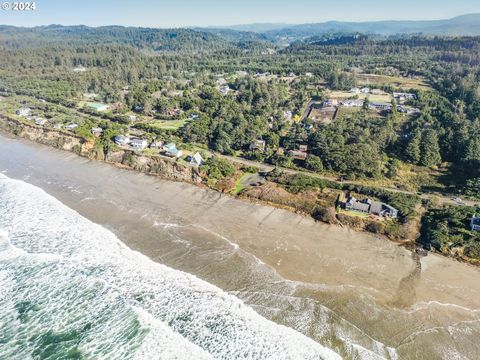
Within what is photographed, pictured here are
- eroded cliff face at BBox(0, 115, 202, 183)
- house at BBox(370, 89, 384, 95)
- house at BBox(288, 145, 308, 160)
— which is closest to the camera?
eroded cliff face at BBox(0, 115, 202, 183)

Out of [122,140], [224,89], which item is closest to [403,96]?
[224,89]

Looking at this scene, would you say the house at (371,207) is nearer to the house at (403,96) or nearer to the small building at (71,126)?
the small building at (71,126)

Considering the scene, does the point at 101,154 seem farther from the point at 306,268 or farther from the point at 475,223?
the point at 475,223

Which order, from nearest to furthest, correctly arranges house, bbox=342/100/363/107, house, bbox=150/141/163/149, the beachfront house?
house, bbox=150/141/163/149
house, bbox=342/100/363/107
the beachfront house

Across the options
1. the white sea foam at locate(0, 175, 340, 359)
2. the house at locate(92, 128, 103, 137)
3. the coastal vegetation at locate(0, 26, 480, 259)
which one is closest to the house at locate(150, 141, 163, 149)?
the coastal vegetation at locate(0, 26, 480, 259)

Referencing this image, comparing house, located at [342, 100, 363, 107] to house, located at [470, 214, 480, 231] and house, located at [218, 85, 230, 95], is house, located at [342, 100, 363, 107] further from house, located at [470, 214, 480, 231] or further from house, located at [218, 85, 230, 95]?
house, located at [470, 214, 480, 231]

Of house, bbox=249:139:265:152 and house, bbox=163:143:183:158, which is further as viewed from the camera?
house, bbox=249:139:265:152
